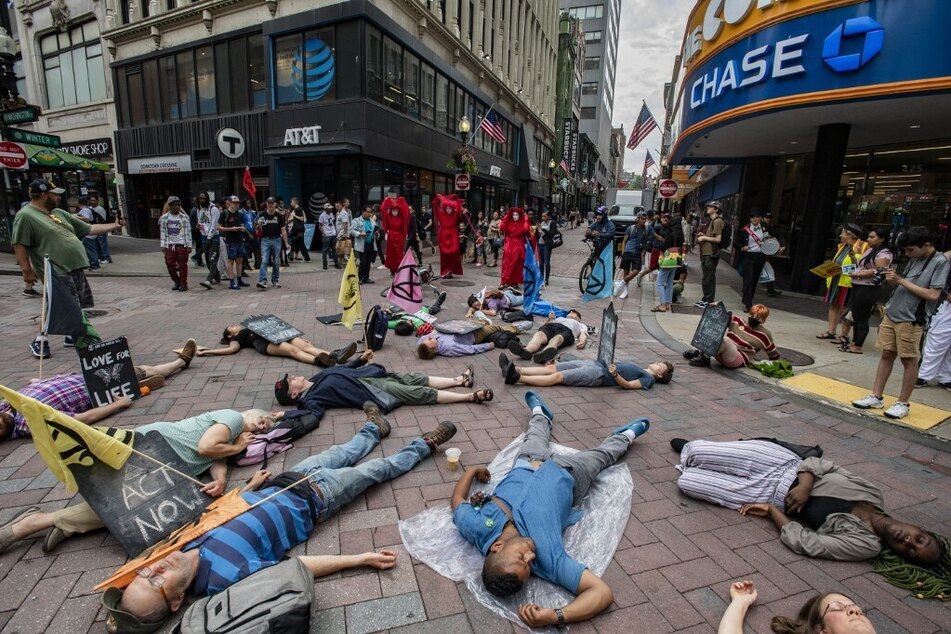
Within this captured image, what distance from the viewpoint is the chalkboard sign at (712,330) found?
600 centimetres

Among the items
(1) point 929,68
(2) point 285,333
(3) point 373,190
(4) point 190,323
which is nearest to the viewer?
(2) point 285,333

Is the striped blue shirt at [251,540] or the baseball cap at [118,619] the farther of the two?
the striped blue shirt at [251,540]

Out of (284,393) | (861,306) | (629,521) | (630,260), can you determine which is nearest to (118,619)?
(284,393)

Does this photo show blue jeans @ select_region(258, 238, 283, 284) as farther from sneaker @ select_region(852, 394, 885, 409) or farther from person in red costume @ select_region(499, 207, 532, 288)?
sneaker @ select_region(852, 394, 885, 409)

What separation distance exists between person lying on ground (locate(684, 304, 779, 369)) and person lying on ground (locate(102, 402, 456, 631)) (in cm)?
448

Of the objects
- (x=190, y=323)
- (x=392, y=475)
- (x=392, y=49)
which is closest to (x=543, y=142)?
(x=392, y=49)

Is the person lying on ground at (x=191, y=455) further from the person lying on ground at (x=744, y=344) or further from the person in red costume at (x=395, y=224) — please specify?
the person in red costume at (x=395, y=224)

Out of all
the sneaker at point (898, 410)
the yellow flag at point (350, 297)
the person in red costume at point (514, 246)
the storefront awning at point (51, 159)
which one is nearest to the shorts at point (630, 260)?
the person in red costume at point (514, 246)

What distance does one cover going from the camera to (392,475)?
3463 millimetres

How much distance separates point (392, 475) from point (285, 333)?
328 centimetres

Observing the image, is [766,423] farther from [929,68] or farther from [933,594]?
[929,68]

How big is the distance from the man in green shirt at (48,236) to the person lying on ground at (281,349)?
180 centimetres

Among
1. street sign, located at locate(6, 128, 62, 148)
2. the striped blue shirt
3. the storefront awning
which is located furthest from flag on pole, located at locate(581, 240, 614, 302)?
the storefront awning

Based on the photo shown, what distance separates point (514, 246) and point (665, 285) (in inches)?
127
